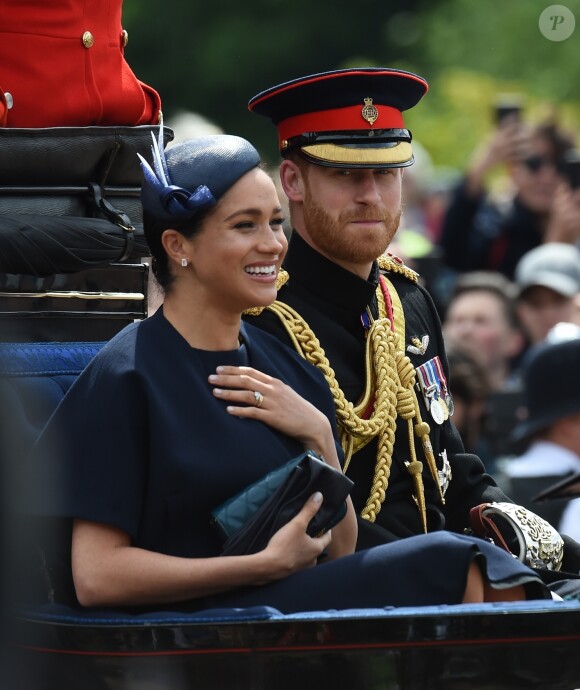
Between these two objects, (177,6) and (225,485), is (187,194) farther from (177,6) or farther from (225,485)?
(177,6)

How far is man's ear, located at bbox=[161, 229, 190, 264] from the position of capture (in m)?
3.65

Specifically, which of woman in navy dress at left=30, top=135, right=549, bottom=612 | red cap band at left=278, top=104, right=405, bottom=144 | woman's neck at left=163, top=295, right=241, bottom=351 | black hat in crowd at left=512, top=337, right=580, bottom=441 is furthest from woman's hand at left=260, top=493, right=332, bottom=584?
black hat in crowd at left=512, top=337, right=580, bottom=441

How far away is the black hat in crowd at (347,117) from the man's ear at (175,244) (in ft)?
2.49

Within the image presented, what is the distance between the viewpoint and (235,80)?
2481 cm

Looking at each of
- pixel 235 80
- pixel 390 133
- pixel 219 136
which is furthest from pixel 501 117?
pixel 235 80

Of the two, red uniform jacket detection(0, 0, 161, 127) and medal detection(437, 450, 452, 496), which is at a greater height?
red uniform jacket detection(0, 0, 161, 127)

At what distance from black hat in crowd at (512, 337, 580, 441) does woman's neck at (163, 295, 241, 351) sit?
311cm

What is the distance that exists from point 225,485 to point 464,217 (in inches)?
260

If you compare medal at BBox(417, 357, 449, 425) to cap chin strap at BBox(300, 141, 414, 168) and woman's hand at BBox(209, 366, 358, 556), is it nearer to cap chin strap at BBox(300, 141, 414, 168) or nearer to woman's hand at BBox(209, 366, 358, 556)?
cap chin strap at BBox(300, 141, 414, 168)

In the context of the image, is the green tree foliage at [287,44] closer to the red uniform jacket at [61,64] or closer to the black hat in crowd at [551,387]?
the black hat in crowd at [551,387]

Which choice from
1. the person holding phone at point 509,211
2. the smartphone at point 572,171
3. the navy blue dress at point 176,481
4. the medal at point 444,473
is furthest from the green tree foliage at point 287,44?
the navy blue dress at point 176,481

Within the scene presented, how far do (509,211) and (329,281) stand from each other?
5969mm

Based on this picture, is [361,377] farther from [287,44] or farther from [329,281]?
[287,44]

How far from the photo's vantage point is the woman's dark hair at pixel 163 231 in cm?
362
